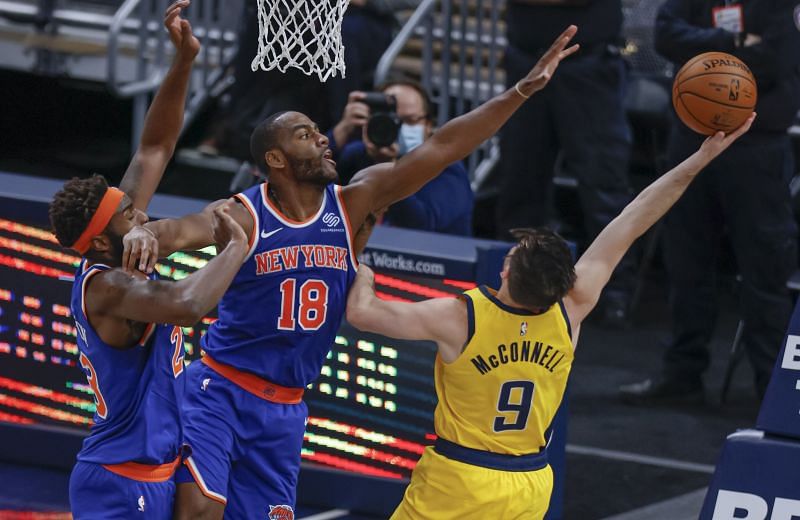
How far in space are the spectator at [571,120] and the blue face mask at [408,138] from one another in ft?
4.95

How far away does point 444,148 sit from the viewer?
5.58 m

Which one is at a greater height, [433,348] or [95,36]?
[95,36]

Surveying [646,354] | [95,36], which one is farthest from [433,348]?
[95,36]

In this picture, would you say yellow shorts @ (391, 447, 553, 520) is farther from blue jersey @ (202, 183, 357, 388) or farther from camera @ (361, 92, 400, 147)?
camera @ (361, 92, 400, 147)

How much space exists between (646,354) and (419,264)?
3.06 metres

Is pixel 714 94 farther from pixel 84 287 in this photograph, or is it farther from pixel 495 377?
pixel 84 287

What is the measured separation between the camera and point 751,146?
26.1ft

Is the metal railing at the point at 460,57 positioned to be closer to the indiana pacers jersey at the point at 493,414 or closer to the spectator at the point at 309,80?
the spectator at the point at 309,80

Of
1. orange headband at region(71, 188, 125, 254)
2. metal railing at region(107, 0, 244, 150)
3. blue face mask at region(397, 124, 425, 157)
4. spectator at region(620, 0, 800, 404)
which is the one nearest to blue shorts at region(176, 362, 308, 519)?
orange headband at region(71, 188, 125, 254)

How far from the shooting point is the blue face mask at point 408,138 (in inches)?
311

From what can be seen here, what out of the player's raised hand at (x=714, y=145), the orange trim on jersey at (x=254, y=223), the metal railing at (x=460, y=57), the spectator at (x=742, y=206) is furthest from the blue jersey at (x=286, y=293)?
the metal railing at (x=460, y=57)

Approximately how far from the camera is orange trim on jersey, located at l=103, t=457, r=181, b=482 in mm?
5098

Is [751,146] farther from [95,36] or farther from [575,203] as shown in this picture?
[95,36]

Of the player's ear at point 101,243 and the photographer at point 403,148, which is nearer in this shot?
the player's ear at point 101,243
